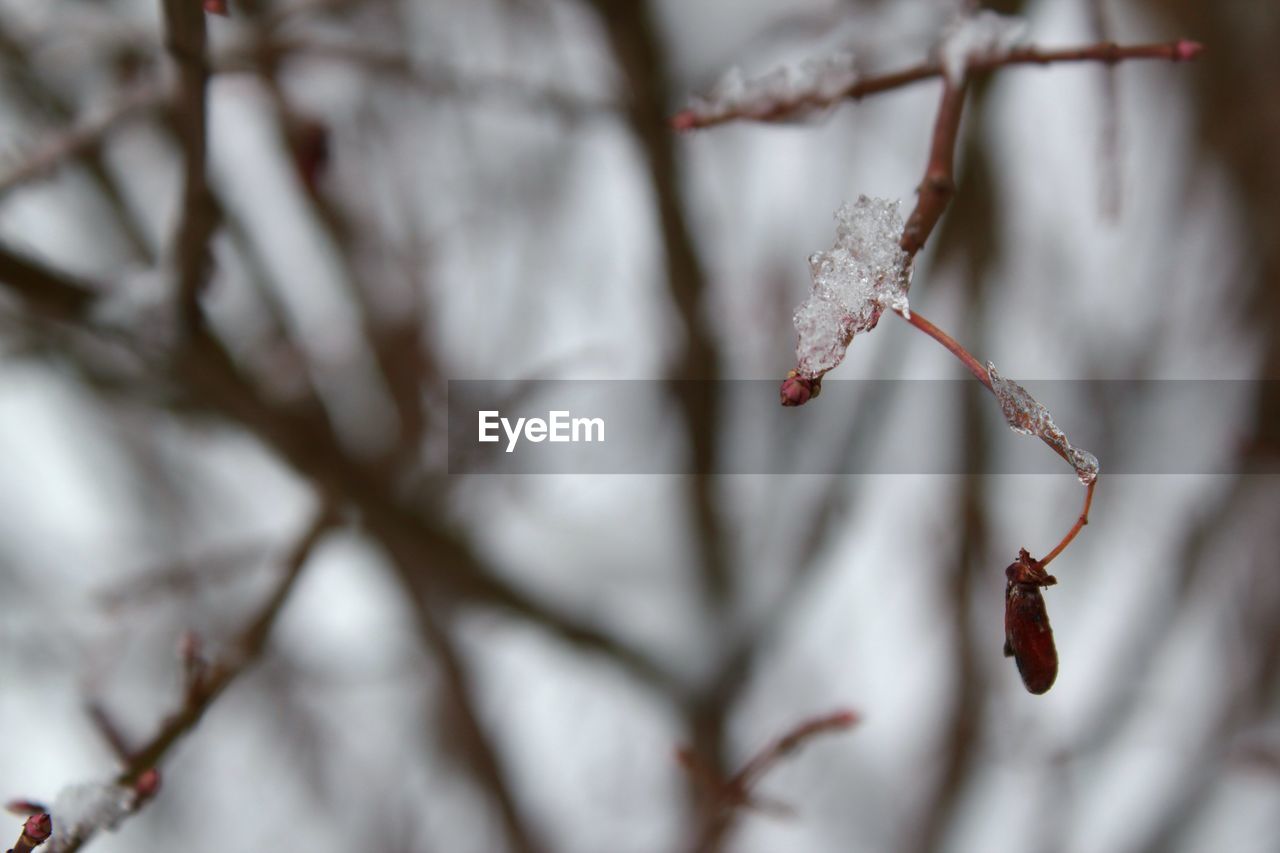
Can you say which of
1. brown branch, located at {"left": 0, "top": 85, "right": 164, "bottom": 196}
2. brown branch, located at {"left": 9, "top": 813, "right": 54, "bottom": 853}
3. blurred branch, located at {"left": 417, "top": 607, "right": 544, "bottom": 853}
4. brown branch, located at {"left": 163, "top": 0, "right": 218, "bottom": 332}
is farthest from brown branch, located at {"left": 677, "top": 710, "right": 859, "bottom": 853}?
blurred branch, located at {"left": 417, "top": 607, "right": 544, "bottom": 853}

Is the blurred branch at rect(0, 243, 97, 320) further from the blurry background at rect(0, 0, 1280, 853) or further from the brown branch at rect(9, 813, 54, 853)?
the brown branch at rect(9, 813, 54, 853)

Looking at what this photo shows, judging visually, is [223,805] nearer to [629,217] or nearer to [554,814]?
[554,814]

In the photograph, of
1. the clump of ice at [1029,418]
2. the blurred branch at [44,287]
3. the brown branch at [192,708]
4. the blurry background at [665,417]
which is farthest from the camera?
the blurry background at [665,417]

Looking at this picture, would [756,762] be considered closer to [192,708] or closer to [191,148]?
[192,708]

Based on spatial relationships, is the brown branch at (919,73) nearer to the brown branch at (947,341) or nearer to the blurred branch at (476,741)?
the brown branch at (947,341)

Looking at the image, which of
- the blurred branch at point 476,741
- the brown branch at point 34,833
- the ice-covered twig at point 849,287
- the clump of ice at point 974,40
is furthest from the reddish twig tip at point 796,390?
the blurred branch at point 476,741

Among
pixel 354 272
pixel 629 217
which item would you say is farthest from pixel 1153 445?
pixel 354 272

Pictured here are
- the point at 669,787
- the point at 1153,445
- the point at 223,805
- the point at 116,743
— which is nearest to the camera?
the point at 116,743
